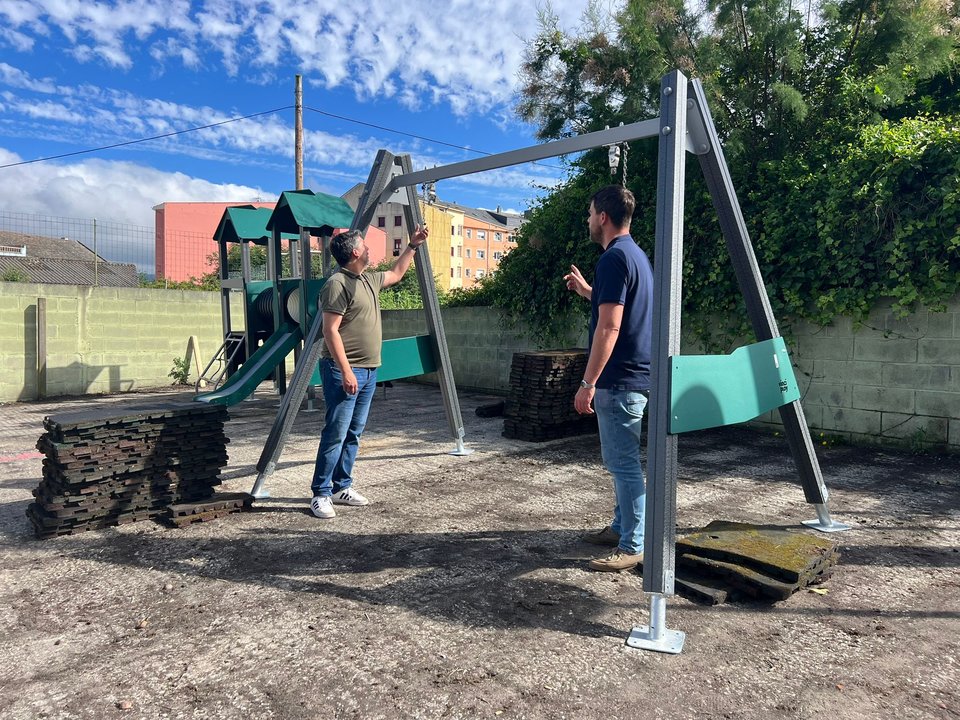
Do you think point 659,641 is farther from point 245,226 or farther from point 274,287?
point 245,226

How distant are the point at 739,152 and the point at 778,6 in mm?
1745

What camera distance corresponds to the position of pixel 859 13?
7918mm

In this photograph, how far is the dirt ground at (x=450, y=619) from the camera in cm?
238

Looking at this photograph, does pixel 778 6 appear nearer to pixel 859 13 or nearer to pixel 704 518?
pixel 859 13

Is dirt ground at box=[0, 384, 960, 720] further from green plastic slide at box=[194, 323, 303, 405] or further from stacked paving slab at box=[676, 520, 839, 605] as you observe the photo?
green plastic slide at box=[194, 323, 303, 405]

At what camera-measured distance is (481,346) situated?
12297 mm

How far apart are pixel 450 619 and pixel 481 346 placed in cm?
941

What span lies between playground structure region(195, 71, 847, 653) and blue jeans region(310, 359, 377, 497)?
1.76 feet

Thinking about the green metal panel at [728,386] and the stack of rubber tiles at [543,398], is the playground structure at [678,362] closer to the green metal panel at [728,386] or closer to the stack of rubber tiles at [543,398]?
the green metal panel at [728,386]

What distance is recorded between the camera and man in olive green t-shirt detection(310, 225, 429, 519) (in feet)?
14.6

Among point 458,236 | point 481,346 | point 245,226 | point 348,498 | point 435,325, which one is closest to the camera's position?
point 348,498

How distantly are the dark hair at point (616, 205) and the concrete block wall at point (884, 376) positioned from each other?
4.91 metres

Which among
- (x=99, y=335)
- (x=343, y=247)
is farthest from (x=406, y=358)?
(x=99, y=335)

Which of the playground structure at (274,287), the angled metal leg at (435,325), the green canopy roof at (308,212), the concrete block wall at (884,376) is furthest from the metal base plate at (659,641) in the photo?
the green canopy roof at (308,212)
